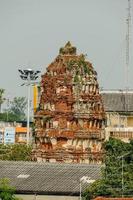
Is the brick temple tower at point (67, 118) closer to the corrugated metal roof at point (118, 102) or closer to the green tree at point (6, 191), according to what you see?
the green tree at point (6, 191)

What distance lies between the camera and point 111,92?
328 ft

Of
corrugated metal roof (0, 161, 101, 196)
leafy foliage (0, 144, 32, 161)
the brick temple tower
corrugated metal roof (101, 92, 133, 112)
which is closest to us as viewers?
corrugated metal roof (0, 161, 101, 196)

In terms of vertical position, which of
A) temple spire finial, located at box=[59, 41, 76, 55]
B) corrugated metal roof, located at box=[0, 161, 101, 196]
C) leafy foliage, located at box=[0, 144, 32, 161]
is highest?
temple spire finial, located at box=[59, 41, 76, 55]

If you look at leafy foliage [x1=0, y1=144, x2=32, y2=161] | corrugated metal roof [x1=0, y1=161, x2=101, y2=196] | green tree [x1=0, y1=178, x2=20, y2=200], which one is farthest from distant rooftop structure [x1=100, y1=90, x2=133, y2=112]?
green tree [x1=0, y1=178, x2=20, y2=200]

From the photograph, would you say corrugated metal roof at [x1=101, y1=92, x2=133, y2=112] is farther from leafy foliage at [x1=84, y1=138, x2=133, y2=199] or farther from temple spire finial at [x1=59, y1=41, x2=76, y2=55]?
leafy foliage at [x1=84, y1=138, x2=133, y2=199]

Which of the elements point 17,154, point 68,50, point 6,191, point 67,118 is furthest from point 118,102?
point 6,191

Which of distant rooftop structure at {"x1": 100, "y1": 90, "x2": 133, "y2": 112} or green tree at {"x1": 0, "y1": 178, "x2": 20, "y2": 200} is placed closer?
green tree at {"x1": 0, "y1": 178, "x2": 20, "y2": 200}

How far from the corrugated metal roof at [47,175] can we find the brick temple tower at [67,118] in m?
5.15

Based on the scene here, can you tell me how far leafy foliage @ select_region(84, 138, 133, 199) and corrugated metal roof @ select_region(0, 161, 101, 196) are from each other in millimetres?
1976

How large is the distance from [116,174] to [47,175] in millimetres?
6017

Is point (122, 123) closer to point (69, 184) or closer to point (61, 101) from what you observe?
point (61, 101)

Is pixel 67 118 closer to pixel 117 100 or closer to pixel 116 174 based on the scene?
pixel 116 174

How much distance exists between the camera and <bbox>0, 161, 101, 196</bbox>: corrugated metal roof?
59000 mm

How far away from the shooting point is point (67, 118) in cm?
6912
